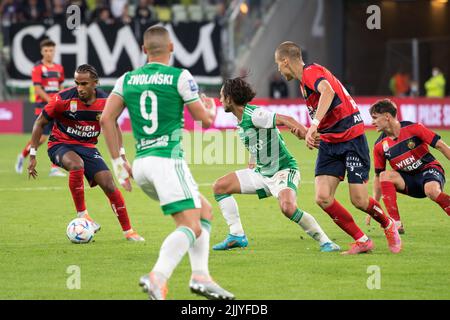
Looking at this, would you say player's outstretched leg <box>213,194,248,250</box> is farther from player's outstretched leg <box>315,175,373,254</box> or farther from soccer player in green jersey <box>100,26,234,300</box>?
soccer player in green jersey <box>100,26,234,300</box>

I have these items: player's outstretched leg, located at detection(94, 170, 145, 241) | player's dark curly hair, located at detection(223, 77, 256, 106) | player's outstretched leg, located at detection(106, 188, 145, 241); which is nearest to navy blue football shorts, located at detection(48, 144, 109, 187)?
player's outstretched leg, located at detection(94, 170, 145, 241)

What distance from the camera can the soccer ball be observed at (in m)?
10.8

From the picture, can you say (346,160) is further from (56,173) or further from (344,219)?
(56,173)

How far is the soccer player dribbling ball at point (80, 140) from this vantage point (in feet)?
36.5

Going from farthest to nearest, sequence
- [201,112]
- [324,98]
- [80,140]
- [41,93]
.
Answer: [41,93] → [80,140] → [324,98] → [201,112]

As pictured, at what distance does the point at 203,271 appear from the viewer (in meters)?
7.57

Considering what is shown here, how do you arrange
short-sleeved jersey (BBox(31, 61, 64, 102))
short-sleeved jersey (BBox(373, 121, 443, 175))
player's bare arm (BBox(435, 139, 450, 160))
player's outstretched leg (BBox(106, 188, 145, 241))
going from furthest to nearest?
short-sleeved jersey (BBox(31, 61, 64, 102)) < short-sleeved jersey (BBox(373, 121, 443, 175)) < player's outstretched leg (BBox(106, 188, 145, 241)) < player's bare arm (BBox(435, 139, 450, 160))

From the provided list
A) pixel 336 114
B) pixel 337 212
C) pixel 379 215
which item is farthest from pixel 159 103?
pixel 379 215

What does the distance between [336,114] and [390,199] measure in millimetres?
1855

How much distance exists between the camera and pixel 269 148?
10.3 meters

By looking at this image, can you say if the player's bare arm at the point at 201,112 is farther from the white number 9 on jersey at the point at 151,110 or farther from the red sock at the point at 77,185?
the red sock at the point at 77,185

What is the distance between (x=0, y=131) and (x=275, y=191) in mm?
22148

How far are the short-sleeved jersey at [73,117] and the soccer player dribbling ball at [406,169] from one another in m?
3.29
